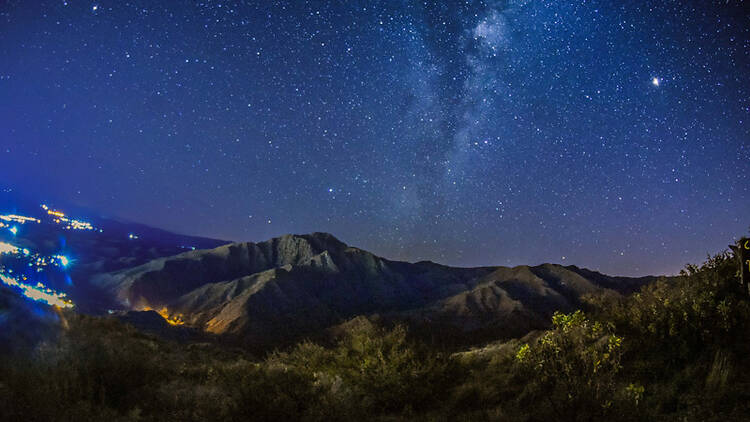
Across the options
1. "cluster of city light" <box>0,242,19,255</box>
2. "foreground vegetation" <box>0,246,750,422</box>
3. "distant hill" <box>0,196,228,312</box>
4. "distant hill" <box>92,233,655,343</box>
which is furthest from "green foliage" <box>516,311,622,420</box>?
"cluster of city light" <box>0,242,19,255</box>

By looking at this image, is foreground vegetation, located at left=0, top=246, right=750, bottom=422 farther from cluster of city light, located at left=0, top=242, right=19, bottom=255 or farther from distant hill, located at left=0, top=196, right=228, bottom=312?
cluster of city light, located at left=0, top=242, right=19, bottom=255

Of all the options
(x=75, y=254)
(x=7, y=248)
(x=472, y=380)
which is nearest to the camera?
(x=472, y=380)

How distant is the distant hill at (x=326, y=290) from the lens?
68.2 m

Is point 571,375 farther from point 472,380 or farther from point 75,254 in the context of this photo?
point 75,254

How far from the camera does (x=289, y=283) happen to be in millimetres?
84938

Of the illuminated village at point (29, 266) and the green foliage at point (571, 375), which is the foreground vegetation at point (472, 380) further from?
the illuminated village at point (29, 266)

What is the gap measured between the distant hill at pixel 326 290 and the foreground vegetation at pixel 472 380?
55.3m

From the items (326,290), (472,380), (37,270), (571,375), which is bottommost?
(326,290)

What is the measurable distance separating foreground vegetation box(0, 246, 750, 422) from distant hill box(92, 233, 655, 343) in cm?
5525

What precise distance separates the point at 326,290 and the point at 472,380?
8714 cm

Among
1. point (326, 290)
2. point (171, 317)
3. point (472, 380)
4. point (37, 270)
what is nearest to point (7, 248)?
point (37, 270)

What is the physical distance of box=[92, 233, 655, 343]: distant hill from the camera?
68.2m

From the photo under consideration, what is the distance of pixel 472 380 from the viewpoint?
7.60 m

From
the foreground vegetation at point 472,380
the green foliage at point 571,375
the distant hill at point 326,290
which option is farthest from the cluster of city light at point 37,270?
the green foliage at point 571,375
